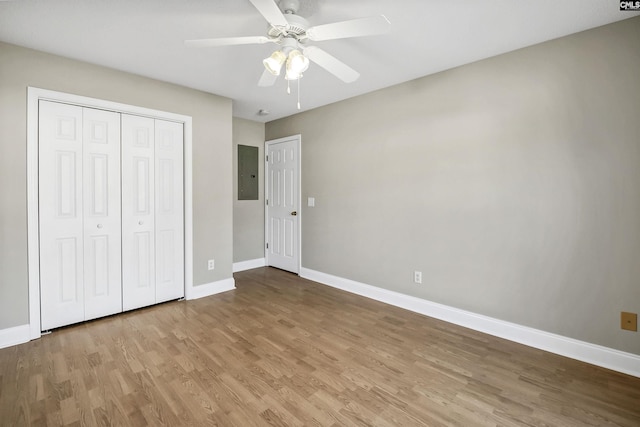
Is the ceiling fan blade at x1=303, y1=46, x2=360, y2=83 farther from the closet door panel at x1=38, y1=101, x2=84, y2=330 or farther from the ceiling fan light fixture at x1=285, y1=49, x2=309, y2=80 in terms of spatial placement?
the closet door panel at x1=38, y1=101, x2=84, y2=330

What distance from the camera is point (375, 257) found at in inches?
139

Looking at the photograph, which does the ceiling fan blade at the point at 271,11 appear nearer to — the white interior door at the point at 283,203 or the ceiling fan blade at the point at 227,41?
the ceiling fan blade at the point at 227,41

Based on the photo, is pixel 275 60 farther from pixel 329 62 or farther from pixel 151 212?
pixel 151 212

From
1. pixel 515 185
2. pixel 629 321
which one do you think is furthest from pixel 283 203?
pixel 629 321

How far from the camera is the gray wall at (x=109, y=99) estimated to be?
2.38 meters

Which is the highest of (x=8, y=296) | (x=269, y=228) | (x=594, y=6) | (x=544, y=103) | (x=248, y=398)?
(x=594, y=6)

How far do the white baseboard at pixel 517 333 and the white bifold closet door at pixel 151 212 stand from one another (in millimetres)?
2276

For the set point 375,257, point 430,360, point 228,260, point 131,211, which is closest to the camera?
point 430,360

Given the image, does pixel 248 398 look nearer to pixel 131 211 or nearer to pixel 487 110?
pixel 131 211

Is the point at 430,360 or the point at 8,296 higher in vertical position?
the point at 8,296

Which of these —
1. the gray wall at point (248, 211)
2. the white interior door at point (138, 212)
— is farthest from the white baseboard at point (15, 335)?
the gray wall at point (248, 211)

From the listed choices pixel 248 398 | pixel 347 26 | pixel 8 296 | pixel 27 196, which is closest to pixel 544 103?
pixel 347 26

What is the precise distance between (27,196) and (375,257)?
3.43 m

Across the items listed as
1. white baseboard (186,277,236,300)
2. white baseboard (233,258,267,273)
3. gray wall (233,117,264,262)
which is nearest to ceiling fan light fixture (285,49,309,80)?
white baseboard (186,277,236,300)
